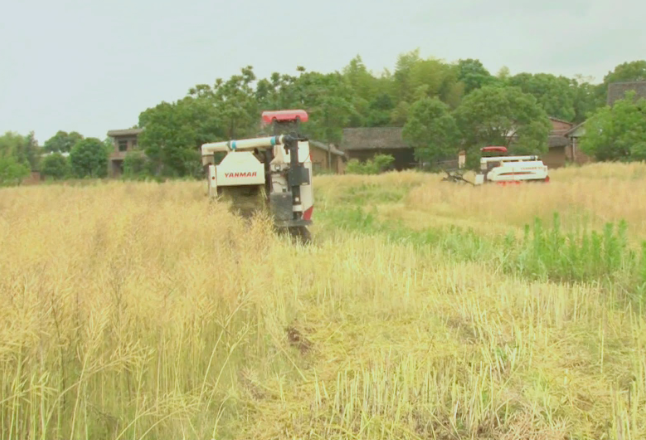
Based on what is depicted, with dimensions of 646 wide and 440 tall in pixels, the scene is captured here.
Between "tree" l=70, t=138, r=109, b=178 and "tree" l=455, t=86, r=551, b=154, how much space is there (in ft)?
85.3

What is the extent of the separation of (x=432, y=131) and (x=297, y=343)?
3776 cm

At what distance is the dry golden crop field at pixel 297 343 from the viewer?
2949mm

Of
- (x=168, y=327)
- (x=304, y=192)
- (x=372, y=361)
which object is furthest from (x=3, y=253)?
(x=304, y=192)

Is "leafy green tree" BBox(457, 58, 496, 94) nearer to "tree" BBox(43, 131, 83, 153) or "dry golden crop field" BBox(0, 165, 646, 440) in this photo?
"tree" BBox(43, 131, 83, 153)

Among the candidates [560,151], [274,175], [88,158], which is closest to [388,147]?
[560,151]

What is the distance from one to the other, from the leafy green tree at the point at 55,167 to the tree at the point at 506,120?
27.6m

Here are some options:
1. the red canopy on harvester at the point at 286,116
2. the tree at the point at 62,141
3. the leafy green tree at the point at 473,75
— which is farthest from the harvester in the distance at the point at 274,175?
the tree at the point at 62,141

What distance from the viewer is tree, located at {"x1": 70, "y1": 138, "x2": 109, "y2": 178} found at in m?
49.2

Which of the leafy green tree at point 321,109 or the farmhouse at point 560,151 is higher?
the leafy green tree at point 321,109

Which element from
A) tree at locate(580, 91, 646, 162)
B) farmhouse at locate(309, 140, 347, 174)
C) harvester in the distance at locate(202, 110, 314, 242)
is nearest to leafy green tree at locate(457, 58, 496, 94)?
farmhouse at locate(309, 140, 347, 174)

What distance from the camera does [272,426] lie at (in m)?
3.13

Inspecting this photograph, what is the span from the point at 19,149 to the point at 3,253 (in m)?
60.4

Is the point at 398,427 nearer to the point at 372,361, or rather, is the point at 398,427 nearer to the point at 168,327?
the point at 372,361

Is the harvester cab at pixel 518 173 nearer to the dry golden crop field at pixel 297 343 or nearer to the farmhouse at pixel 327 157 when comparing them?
the dry golden crop field at pixel 297 343
